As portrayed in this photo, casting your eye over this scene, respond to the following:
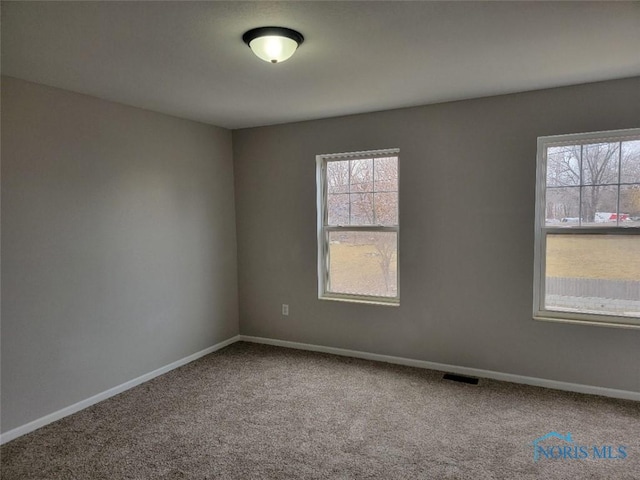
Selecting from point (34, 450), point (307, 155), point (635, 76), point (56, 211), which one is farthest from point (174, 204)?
point (635, 76)

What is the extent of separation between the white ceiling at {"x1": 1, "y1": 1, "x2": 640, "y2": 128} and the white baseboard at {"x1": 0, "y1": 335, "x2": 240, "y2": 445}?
7.55ft

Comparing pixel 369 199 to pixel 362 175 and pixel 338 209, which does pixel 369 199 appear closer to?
pixel 362 175

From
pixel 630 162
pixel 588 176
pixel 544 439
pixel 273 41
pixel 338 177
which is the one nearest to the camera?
pixel 273 41

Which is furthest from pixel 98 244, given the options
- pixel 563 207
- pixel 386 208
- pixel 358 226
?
pixel 563 207

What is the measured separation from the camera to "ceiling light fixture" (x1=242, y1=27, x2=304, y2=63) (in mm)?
2051

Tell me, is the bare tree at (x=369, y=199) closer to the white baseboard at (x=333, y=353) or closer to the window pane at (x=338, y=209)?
the window pane at (x=338, y=209)

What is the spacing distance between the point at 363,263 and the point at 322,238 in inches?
19.7

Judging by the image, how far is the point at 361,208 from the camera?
13.3ft

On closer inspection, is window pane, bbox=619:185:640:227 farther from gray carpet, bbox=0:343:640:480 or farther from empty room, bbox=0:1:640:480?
gray carpet, bbox=0:343:640:480

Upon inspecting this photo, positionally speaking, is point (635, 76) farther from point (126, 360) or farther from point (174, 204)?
point (126, 360)

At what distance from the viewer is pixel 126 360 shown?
343 centimetres

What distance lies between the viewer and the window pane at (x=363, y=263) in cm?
395

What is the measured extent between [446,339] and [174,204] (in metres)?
2.79

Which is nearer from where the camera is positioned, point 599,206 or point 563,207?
point 599,206
